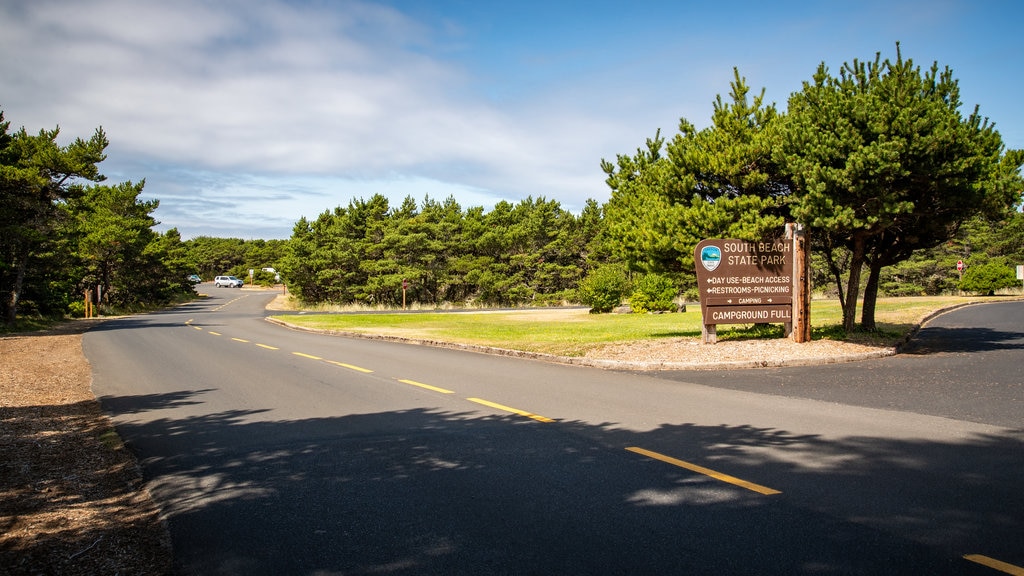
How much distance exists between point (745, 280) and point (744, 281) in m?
0.03

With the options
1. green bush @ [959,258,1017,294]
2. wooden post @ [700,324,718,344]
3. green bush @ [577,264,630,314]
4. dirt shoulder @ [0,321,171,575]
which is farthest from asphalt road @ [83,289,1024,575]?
green bush @ [959,258,1017,294]

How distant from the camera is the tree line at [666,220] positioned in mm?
12945

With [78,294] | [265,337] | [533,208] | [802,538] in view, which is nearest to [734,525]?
[802,538]

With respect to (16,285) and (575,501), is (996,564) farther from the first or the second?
(16,285)

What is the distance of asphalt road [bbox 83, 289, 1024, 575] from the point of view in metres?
3.75

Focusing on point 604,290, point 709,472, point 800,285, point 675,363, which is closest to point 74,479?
point 709,472

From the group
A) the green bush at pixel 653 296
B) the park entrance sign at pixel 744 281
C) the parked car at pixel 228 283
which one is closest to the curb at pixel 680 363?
the park entrance sign at pixel 744 281

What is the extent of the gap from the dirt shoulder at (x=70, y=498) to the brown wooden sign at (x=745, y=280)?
39.5 feet

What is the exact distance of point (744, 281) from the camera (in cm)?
1516

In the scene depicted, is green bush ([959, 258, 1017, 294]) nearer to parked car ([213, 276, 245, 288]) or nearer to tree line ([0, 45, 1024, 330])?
tree line ([0, 45, 1024, 330])

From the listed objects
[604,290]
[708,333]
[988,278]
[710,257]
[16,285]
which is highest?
[710,257]

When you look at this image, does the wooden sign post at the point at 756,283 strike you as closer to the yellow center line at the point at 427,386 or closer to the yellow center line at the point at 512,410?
the yellow center line at the point at 427,386

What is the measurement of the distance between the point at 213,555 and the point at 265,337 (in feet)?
63.8

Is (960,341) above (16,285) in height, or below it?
below
